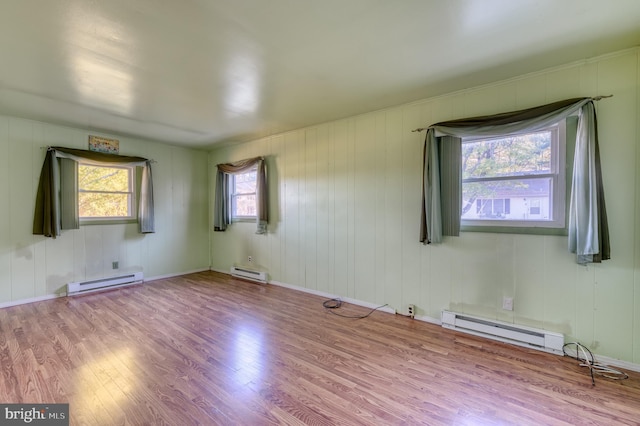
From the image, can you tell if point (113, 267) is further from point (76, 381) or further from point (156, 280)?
point (76, 381)

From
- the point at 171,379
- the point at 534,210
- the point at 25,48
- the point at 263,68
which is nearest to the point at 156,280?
the point at 171,379

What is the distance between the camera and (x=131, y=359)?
2.32 m

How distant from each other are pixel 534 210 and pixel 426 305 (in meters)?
1.43

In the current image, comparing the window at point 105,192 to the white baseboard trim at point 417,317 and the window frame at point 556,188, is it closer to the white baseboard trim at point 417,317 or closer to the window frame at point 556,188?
the white baseboard trim at point 417,317

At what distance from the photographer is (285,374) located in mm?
2121

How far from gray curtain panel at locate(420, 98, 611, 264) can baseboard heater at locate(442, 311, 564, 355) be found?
72 cm

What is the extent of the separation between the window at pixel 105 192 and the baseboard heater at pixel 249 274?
1966mm

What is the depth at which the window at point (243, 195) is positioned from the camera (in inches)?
200

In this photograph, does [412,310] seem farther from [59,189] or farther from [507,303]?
[59,189]

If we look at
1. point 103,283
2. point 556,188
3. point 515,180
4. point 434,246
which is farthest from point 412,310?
point 103,283

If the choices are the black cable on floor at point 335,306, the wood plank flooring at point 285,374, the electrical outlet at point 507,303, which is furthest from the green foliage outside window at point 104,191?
the electrical outlet at point 507,303

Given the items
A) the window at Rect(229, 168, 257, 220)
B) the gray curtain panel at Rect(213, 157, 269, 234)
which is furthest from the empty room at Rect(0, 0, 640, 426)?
the window at Rect(229, 168, 257, 220)

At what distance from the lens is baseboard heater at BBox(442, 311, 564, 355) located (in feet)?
7.94

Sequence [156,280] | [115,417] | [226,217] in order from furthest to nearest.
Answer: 1. [226,217]
2. [156,280]
3. [115,417]
